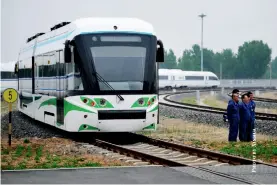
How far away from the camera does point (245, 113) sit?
1984 cm

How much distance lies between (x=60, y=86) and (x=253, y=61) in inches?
5880

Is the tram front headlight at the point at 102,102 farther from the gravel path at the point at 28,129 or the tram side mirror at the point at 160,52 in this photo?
the gravel path at the point at 28,129

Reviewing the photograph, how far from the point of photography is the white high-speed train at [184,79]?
102 metres

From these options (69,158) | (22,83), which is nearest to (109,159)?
(69,158)

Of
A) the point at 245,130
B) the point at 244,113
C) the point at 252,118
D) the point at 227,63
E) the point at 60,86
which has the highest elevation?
the point at 227,63

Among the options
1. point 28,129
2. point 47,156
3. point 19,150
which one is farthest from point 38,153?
point 28,129

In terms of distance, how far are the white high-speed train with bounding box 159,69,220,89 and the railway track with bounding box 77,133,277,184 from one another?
80852mm

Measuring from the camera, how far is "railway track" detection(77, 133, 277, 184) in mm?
14391

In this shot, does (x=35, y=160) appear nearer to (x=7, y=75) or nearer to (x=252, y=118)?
(x=252, y=118)

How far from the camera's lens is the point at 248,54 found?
6599 inches

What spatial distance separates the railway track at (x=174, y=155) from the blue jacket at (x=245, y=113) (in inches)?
102

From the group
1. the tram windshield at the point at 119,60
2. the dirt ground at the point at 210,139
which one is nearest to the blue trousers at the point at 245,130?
the dirt ground at the point at 210,139

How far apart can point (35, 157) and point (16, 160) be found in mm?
482

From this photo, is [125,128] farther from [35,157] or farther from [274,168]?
[274,168]
